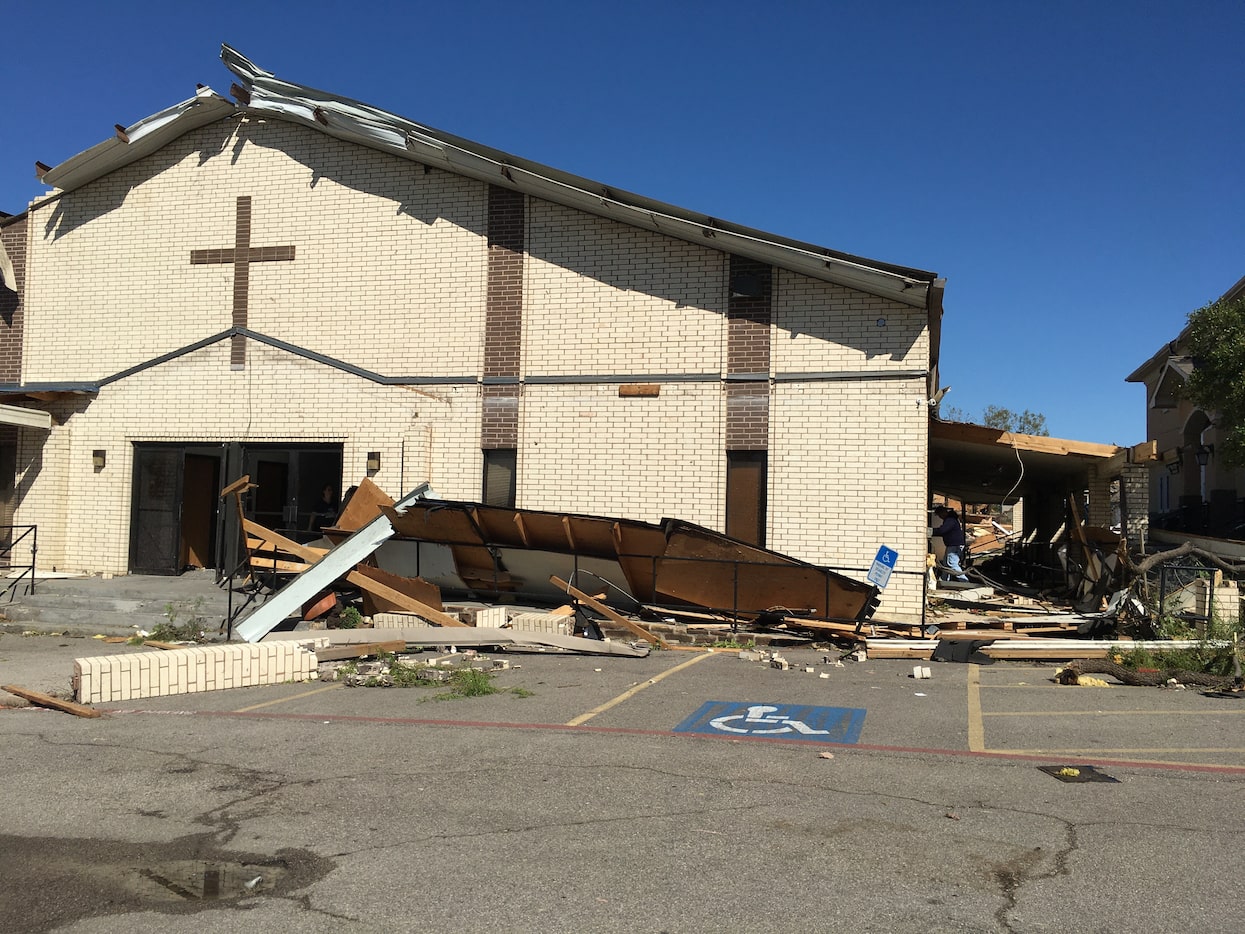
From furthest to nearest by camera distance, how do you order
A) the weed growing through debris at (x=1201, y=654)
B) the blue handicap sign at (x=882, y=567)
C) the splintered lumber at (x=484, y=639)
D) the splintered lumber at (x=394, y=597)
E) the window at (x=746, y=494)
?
1. the window at (x=746, y=494)
2. the blue handicap sign at (x=882, y=567)
3. the splintered lumber at (x=394, y=597)
4. the splintered lumber at (x=484, y=639)
5. the weed growing through debris at (x=1201, y=654)

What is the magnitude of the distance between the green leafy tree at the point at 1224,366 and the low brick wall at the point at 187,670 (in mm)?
22114

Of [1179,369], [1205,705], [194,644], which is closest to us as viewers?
[1205,705]

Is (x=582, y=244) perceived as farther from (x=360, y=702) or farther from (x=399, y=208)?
(x=360, y=702)

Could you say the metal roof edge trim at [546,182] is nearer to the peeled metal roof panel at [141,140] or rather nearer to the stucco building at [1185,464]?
the peeled metal roof panel at [141,140]

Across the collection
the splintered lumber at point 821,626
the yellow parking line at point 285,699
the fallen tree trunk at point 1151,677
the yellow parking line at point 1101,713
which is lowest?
the yellow parking line at point 285,699

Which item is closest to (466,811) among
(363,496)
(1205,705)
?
(1205,705)

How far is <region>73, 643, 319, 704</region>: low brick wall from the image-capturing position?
27.9 ft

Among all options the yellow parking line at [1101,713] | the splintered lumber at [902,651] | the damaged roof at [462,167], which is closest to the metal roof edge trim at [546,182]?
the damaged roof at [462,167]

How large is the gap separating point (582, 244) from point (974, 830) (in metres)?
11.9

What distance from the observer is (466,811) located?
538 cm

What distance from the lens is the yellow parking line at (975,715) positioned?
7.16 metres

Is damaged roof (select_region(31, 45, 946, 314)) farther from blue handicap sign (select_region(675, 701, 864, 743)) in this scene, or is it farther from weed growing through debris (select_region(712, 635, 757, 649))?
blue handicap sign (select_region(675, 701, 864, 743))

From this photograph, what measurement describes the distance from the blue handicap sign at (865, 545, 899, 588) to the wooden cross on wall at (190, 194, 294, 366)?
35.7ft

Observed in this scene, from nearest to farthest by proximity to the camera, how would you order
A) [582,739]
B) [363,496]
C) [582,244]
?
[582,739]
[363,496]
[582,244]
